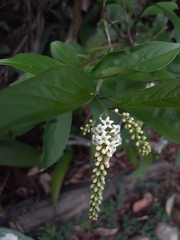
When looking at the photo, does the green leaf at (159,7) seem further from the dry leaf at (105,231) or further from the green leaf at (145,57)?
the dry leaf at (105,231)

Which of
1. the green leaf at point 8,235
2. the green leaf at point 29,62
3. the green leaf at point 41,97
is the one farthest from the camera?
the green leaf at point 8,235

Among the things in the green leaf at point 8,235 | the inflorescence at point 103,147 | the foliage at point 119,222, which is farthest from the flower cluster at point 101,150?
the foliage at point 119,222

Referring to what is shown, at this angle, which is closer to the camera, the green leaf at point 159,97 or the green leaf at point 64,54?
the green leaf at point 159,97

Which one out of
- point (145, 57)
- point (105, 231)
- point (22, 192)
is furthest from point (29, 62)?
point (105, 231)

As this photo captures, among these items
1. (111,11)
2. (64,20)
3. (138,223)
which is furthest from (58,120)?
(138,223)

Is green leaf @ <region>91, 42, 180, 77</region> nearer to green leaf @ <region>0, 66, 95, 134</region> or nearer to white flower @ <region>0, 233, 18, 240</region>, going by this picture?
green leaf @ <region>0, 66, 95, 134</region>

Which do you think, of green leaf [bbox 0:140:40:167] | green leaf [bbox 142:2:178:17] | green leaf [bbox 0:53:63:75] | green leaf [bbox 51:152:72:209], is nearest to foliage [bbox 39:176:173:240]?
green leaf [bbox 51:152:72:209]
